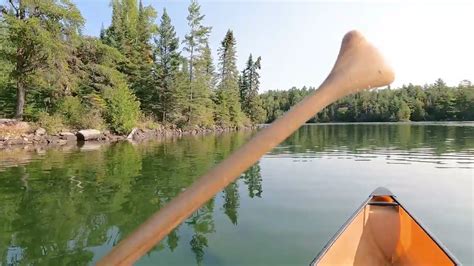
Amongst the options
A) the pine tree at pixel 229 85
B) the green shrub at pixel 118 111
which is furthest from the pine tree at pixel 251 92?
the green shrub at pixel 118 111

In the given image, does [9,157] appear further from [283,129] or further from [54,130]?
[283,129]

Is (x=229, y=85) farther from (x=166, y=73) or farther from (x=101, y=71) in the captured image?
(x=101, y=71)

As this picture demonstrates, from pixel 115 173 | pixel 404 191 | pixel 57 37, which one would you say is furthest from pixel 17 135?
pixel 404 191

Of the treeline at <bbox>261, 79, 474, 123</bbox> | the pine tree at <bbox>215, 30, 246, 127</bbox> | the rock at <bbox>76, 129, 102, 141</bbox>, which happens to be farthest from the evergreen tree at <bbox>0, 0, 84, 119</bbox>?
the treeline at <bbox>261, 79, 474, 123</bbox>

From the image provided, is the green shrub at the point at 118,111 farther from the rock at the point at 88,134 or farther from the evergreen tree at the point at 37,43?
the evergreen tree at the point at 37,43

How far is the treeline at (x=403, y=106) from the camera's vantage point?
87.6 m

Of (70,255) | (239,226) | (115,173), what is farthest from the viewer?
(115,173)

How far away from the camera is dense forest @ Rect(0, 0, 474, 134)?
21094mm

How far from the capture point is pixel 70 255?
439cm

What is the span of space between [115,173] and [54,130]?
14.1m

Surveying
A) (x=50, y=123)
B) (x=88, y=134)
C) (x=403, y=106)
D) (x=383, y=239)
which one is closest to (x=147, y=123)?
(x=88, y=134)

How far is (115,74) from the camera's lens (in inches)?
1093

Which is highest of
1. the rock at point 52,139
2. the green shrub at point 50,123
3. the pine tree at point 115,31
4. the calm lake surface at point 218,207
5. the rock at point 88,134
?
the pine tree at point 115,31

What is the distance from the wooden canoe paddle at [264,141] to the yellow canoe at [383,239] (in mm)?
2468
